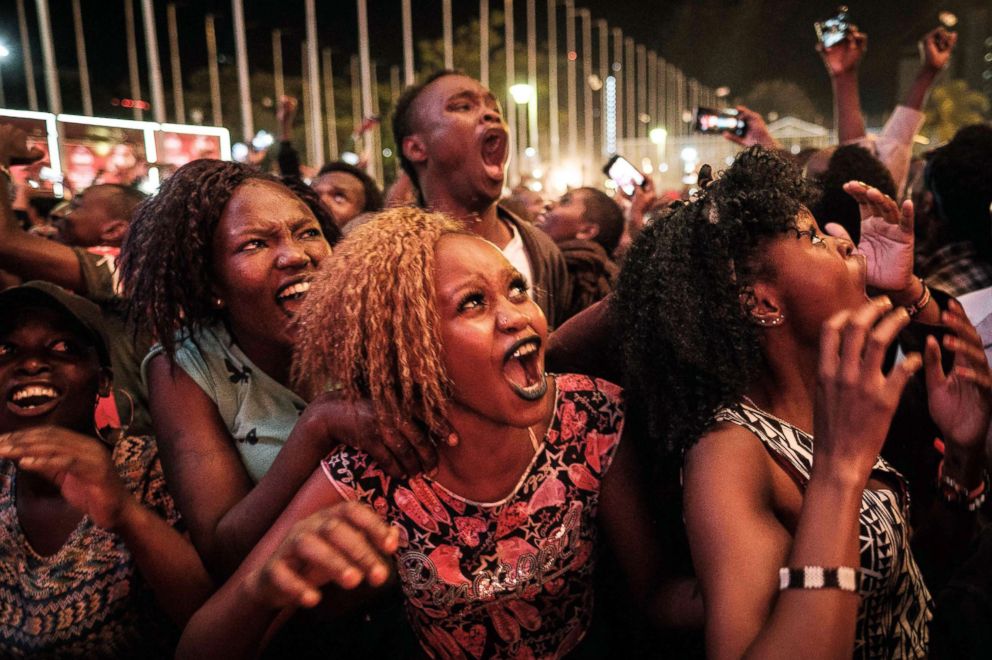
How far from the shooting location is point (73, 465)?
1759mm

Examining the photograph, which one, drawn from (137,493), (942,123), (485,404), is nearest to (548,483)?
(485,404)

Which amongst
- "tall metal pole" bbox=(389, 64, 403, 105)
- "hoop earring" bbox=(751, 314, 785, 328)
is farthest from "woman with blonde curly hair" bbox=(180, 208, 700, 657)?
"tall metal pole" bbox=(389, 64, 403, 105)

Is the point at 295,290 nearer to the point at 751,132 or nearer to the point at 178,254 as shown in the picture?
the point at 178,254

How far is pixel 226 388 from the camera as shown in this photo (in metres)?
2.33

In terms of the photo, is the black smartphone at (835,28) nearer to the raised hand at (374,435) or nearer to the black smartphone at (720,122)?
the black smartphone at (720,122)

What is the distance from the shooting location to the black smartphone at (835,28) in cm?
446

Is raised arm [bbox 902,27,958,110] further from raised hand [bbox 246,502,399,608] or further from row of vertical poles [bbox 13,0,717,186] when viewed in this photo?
row of vertical poles [bbox 13,0,717,186]

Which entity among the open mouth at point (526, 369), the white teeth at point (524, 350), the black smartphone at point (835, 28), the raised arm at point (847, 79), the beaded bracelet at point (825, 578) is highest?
the black smartphone at point (835, 28)

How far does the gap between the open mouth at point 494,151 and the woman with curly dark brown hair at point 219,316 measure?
1.39m

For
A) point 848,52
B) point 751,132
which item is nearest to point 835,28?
point 848,52

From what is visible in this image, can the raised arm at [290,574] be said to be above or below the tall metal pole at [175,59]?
below

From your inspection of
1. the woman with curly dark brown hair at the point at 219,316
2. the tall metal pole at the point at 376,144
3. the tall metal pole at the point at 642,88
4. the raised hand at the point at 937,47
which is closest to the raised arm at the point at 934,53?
the raised hand at the point at 937,47

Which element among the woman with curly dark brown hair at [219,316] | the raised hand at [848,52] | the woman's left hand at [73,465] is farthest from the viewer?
the raised hand at [848,52]

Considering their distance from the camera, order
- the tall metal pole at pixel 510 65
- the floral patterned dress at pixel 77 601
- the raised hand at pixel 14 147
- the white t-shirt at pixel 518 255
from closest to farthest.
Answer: the floral patterned dress at pixel 77 601
the raised hand at pixel 14 147
the white t-shirt at pixel 518 255
the tall metal pole at pixel 510 65
